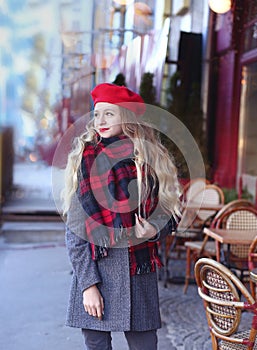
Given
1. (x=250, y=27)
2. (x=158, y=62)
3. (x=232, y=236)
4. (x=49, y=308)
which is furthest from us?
(x=158, y=62)

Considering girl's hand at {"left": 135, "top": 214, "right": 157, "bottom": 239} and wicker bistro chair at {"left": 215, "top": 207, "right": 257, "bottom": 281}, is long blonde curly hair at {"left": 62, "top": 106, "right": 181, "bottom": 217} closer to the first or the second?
girl's hand at {"left": 135, "top": 214, "right": 157, "bottom": 239}

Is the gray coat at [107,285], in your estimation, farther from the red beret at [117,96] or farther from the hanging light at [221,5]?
the hanging light at [221,5]

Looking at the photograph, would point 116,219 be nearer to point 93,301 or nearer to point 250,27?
point 93,301

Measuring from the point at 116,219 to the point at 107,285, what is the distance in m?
0.28

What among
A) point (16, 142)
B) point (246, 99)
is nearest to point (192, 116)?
point (246, 99)

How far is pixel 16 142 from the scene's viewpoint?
10.7 m

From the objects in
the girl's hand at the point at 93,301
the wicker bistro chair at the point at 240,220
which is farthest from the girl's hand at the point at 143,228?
the wicker bistro chair at the point at 240,220

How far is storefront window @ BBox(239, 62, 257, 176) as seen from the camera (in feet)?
23.0

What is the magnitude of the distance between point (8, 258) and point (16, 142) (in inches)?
189

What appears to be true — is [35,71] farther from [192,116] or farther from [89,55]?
[192,116]

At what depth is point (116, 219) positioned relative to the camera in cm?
201

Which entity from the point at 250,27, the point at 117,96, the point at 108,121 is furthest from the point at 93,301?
the point at 250,27

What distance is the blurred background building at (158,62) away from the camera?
7.29 m

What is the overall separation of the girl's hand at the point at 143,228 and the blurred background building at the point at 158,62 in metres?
4.60
